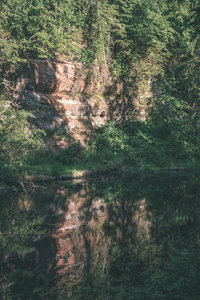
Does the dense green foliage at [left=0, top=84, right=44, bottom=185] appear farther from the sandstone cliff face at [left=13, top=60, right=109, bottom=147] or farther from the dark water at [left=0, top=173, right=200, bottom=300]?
the sandstone cliff face at [left=13, top=60, right=109, bottom=147]

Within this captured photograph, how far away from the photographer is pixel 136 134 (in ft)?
92.8

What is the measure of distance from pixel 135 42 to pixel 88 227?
25.9 meters

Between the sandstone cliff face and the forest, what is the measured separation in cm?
85

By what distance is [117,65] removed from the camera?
1145 inches

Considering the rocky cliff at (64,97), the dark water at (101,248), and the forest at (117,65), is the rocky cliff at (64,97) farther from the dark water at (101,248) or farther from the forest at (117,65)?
the dark water at (101,248)

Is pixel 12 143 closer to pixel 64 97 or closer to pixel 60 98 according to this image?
pixel 60 98

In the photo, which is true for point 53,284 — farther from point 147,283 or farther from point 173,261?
point 173,261

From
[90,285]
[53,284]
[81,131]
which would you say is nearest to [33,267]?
[53,284]

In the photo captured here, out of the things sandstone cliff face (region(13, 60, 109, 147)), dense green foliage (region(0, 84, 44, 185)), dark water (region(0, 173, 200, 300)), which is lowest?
dark water (region(0, 173, 200, 300))

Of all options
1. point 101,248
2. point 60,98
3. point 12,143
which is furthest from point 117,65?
point 101,248

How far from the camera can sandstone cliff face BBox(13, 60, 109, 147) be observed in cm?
2295

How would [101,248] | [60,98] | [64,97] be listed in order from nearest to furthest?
[101,248]
[60,98]
[64,97]

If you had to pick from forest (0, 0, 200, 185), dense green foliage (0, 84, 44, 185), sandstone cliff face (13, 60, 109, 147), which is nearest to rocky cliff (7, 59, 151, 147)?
sandstone cliff face (13, 60, 109, 147)

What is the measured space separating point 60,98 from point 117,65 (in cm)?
728
